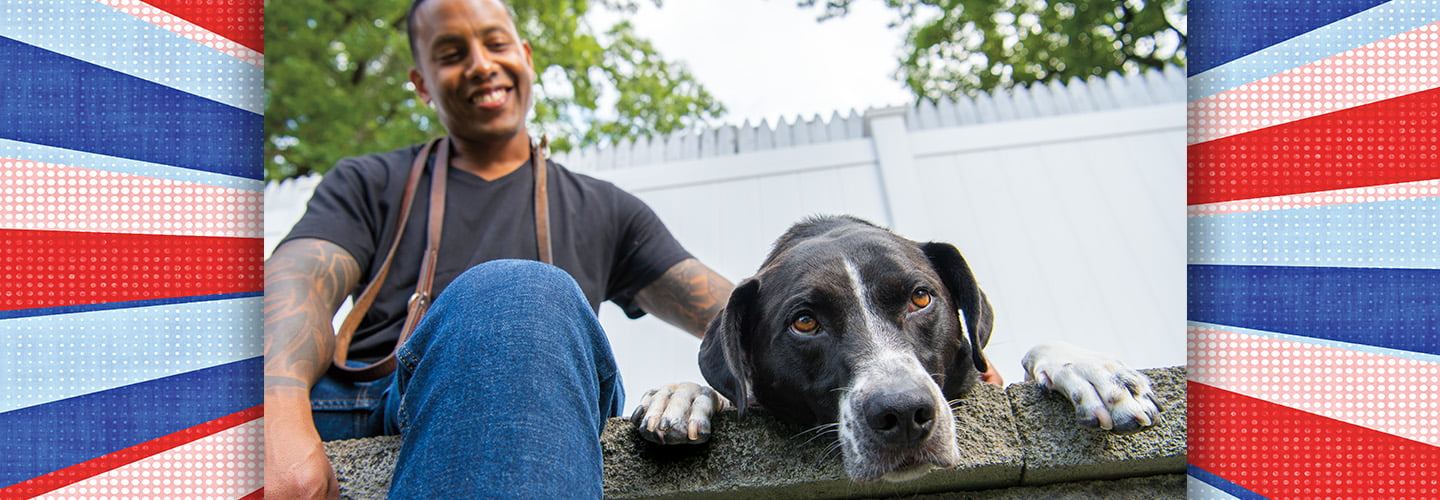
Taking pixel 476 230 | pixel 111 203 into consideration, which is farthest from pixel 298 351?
pixel 111 203

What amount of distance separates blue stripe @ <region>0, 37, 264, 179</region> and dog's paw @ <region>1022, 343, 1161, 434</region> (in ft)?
4.98

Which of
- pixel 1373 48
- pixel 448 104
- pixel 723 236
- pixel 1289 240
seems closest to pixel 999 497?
pixel 1289 240

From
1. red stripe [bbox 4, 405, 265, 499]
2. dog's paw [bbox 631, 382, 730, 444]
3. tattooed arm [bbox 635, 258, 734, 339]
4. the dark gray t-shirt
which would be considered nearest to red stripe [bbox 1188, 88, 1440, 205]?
dog's paw [bbox 631, 382, 730, 444]

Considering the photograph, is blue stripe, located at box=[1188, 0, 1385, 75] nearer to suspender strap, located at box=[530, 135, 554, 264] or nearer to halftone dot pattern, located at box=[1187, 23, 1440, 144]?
halftone dot pattern, located at box=[1187, 23, 1440, 144]

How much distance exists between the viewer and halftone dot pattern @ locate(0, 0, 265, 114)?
3.39 feet

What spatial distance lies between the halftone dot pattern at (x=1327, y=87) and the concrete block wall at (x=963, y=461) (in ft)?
1.66

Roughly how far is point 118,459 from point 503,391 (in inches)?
22.0

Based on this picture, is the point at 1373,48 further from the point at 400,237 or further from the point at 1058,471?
the point at 400,237

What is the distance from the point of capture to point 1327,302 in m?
1.09

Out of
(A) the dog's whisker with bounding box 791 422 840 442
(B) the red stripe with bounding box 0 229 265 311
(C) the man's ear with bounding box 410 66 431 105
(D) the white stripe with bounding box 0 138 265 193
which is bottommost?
(A) the dog's whisker with bounding box 791 422 840 442

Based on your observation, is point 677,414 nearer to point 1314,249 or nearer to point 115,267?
point 115,267

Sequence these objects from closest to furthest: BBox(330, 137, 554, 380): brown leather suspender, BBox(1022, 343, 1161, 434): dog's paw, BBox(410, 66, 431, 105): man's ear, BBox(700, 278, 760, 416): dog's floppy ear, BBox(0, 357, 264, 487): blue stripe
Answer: BBox(0, 357, 264, 487): blue stripe, BBox(1022, 343, 1161, 434): dog's paw, BBox(700, 278, 760, 416): dog's floppy ear, BBox(330, 137, 554, 380): brown leather suspender, BBox(410, 66, 431, 105): man's ear

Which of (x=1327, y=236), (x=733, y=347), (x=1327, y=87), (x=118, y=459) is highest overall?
(x=1327, y=87)

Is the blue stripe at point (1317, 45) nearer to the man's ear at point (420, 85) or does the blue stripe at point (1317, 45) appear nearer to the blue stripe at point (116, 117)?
the blue stripe at point (116, 117)
